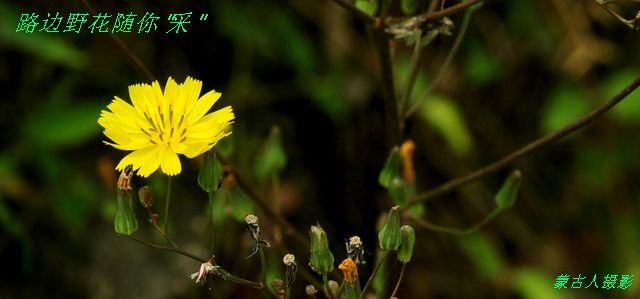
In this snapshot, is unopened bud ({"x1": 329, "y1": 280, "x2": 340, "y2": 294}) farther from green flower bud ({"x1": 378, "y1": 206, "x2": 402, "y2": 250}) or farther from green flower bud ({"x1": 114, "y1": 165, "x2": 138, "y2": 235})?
green flower bud ({"x1": 114, "y1": 165, "x2": 138, "y2": 235})

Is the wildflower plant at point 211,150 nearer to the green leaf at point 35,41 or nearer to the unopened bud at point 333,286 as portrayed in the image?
Result: the unopened bud at point 333,286

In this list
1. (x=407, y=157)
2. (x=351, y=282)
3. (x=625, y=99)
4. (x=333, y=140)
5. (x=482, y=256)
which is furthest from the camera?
(x=333, y=140)

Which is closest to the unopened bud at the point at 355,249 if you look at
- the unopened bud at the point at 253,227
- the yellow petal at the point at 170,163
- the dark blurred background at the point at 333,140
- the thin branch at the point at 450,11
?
the unopened bud at the point at 253,227

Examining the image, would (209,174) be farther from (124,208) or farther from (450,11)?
(450,11)

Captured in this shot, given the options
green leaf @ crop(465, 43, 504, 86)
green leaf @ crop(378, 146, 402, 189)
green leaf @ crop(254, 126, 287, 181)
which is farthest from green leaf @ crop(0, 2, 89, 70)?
green leaf @ crop(465, 43, 504, 86)

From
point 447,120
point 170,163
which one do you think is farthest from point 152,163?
point 447,120
